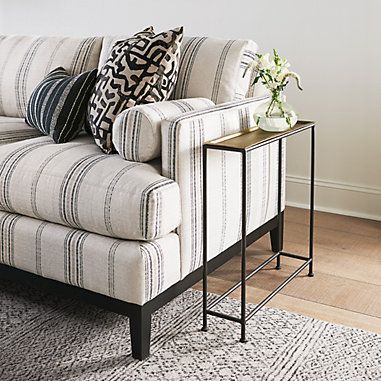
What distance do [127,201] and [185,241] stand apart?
264 millimetres

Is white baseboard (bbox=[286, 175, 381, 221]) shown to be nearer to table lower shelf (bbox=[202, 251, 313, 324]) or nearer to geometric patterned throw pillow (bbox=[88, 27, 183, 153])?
table lower shelf (bbox=[202, 251, 313, 324])

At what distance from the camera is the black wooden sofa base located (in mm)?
1984

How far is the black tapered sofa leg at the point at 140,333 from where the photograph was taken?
1979 mm

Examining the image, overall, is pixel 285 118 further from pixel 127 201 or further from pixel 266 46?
pixel 266 46

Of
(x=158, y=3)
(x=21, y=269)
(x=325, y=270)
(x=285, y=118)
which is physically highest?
(x=158, y=3)

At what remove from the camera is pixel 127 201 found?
1.94 meters

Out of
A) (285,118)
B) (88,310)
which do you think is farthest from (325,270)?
(88,310)

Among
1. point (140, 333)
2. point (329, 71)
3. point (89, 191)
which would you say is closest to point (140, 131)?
point (89, 191)

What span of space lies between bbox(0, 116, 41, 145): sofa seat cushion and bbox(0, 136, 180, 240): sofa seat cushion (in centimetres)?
28

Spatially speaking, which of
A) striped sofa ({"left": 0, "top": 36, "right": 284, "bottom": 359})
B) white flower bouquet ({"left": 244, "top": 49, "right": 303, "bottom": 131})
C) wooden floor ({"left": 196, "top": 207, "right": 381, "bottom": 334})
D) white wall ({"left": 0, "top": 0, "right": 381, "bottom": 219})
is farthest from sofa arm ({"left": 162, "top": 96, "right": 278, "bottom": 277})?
white wall ({"left": 0, "top": 0, "right": 381, "bottom": 219})

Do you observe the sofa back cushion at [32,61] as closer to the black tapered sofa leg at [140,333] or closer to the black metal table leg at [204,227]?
the black metal table leg at [204,227]

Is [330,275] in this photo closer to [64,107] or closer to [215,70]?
[215,70]

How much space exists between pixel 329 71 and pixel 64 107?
4.52 ft

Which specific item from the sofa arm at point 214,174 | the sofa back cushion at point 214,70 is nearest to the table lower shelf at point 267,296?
the sofa arm at point 214,174
